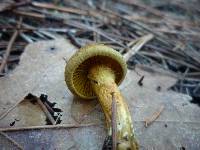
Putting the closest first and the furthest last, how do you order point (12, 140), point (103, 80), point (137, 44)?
point (12, 140) < point (103, 80) < point (137, 44)

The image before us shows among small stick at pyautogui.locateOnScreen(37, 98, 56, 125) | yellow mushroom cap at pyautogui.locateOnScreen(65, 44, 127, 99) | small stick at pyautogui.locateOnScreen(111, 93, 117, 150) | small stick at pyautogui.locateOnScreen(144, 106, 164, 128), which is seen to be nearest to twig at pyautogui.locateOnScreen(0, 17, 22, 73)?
small stick at pyautogui.locateOnScreen(37, 98, 56, 125)

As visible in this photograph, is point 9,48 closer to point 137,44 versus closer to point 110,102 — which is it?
point 110,102

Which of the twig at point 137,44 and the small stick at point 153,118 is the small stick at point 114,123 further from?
the twig at point 137,44

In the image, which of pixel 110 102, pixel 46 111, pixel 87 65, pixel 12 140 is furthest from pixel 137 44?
pixel 12 140

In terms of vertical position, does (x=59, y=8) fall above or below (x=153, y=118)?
above

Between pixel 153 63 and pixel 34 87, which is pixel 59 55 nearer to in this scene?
pixel 34 87

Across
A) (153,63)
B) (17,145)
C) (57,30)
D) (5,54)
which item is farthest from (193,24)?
(17,145)

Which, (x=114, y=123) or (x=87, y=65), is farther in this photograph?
(x=87, y=65)

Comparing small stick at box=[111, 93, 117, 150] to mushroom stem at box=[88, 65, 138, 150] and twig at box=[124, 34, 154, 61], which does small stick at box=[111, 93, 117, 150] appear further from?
twig at box=[124, 34, 154, 61]
